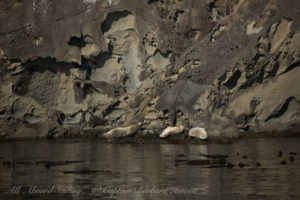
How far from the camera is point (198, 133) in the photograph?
2861cm

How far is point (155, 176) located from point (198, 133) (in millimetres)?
12548

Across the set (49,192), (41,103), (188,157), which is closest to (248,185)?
(49,192)

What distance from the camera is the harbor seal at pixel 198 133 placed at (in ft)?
92.9

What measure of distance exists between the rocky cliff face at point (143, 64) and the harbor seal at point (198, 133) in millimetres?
1482

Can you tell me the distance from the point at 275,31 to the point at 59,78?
554 inches

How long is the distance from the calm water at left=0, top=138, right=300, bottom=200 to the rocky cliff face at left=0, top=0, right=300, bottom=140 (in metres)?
6.59

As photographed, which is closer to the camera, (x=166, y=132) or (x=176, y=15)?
(x=166, y=132)

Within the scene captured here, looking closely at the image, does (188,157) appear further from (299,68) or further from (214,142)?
(299,68)

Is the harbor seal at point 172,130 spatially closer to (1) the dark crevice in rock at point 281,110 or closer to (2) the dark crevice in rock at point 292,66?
(1) the dark crevice in rock at point 281,110

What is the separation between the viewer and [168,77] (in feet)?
112

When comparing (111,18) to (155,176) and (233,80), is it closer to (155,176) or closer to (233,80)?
(233,80)

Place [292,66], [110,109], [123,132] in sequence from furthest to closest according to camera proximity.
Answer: [110,109]
[123,132]
[292,66]

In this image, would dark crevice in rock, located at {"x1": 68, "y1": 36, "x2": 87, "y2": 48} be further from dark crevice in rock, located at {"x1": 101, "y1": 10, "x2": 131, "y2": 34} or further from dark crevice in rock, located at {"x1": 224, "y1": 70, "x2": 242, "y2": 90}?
dark crevice in rock, located at {"x1": 224, "y1": 70, "x2": 242, "y2": 90}

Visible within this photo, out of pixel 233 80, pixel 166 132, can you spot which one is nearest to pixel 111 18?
pixel 233 80
